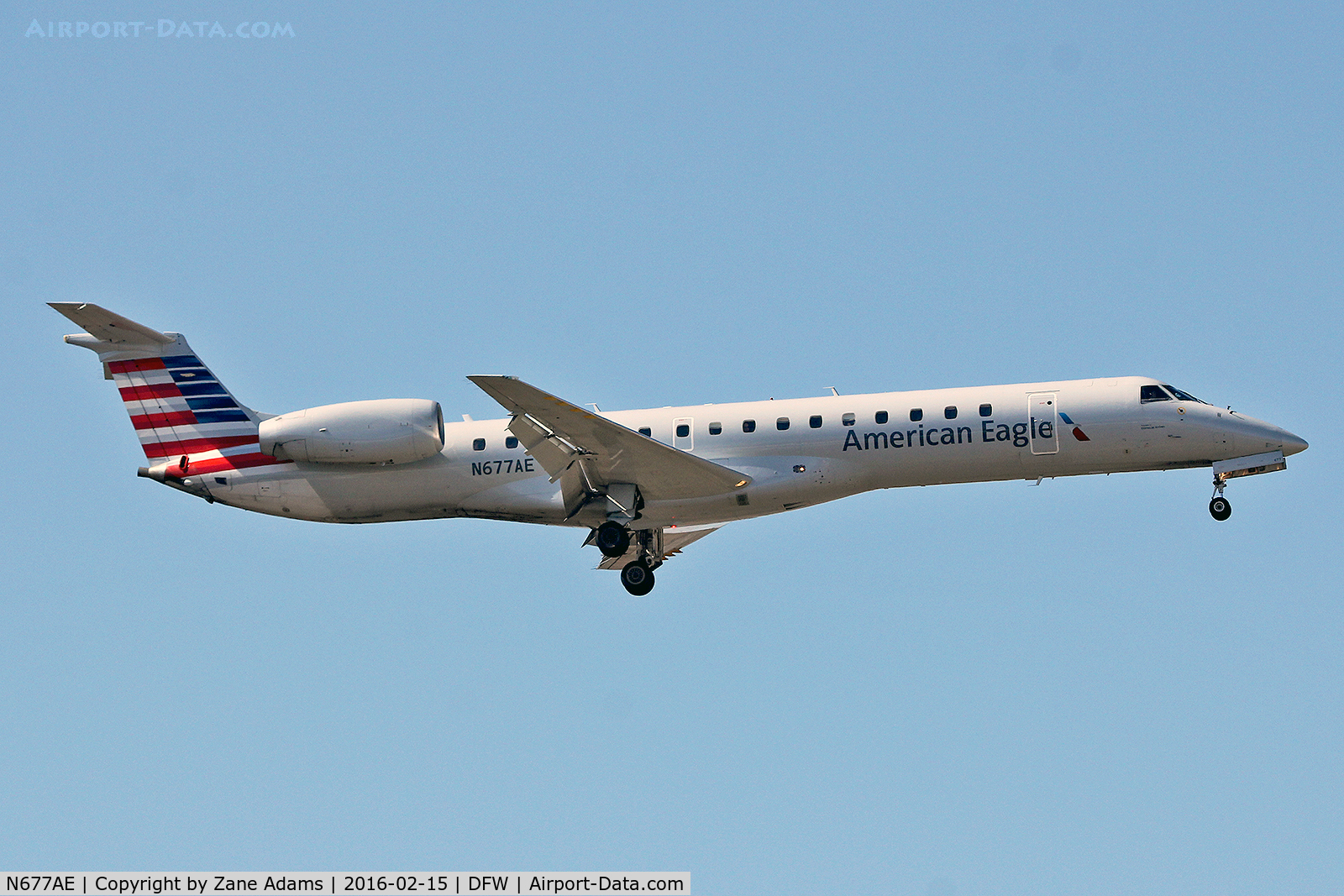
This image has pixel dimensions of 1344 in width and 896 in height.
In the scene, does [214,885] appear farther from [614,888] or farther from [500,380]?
[500,380]

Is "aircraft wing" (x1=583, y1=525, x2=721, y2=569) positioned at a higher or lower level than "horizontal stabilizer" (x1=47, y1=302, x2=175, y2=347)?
lower

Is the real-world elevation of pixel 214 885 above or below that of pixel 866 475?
below

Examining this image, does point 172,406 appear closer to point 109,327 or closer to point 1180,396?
point 109,327

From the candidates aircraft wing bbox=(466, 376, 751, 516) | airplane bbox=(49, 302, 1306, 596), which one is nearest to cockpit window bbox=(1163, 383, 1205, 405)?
airplane bbox=(49, 302, 1306, 596)

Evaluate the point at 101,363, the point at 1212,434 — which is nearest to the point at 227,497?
the point at 101,363

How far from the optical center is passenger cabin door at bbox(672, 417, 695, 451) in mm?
27828

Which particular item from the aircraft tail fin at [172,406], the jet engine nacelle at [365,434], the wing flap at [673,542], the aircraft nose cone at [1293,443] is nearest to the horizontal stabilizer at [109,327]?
the aircraft tail fin at [172,406]

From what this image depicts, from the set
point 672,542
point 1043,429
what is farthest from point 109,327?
point 1043,429

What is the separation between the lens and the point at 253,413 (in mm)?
29453

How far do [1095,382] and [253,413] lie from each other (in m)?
15.8

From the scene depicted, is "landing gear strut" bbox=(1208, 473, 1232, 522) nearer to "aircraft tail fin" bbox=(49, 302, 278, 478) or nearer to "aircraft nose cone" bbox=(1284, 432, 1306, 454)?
"aircraft nose cone" bbox=(1284, 432, 1306, 454)

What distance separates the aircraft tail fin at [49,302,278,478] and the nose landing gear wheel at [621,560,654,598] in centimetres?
738

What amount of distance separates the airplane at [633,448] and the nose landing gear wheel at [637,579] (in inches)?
1.4

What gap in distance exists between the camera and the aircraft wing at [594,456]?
25.7 m
